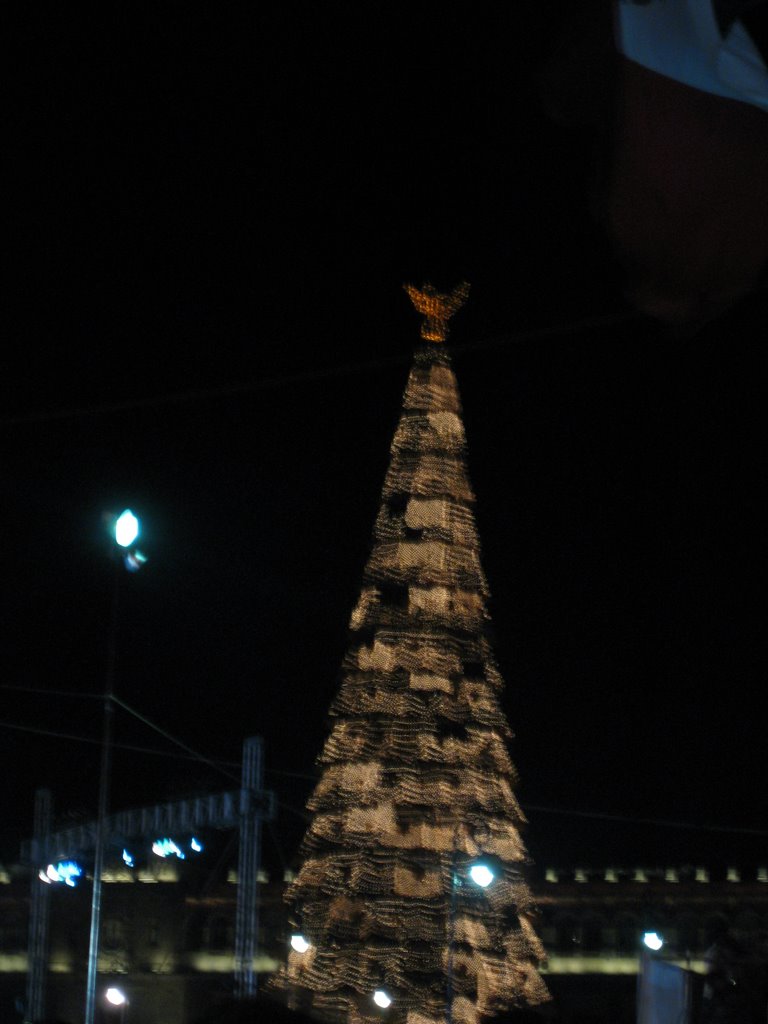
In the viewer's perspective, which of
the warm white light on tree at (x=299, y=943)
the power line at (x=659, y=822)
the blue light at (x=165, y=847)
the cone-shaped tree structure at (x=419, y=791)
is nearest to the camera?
the blue light at (x=165, y=847)

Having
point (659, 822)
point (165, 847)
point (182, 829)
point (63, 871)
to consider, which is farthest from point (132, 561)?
point (659, 822)

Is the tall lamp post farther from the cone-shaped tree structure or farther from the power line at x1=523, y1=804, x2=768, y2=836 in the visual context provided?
the power line at x1=523, y1=804, x2=768, y2=836

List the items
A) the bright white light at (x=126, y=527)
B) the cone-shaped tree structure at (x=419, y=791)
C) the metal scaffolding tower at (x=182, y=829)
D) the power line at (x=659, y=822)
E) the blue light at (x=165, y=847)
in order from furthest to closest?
the power line at (x=659, y=822) < the cone-shaped tree structure at (x=419, y=791) < the blue light at (x=165, y=847) < the metal scaffolding tower at (x=182, y=829) < the bright white light at (x=126, y=527)

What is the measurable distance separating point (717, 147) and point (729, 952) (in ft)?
11.7

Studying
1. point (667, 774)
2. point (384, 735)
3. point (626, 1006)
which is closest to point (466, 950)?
point (384, 735)

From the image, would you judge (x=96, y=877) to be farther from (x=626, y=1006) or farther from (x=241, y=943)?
(x=626, y=1006)

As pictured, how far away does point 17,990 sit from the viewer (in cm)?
4138

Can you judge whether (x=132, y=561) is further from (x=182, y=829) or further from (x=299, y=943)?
(x=299, y=943)

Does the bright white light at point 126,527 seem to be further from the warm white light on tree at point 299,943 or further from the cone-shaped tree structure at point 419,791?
the warm white light on tree at point 299,943

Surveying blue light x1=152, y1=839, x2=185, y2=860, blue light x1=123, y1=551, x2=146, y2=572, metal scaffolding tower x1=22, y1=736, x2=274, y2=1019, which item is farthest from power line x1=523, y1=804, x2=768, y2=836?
blue light x1=123, y1=551, x2=146, y2=572

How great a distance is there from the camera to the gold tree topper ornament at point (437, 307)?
29891mm

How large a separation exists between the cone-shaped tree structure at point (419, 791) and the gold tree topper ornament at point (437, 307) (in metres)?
0.21

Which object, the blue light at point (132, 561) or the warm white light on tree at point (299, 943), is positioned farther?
the warm white light on tree at point (299, 943)

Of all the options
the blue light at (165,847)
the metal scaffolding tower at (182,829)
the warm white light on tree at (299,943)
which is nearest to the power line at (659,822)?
the warm white light on tree at (299,943)
